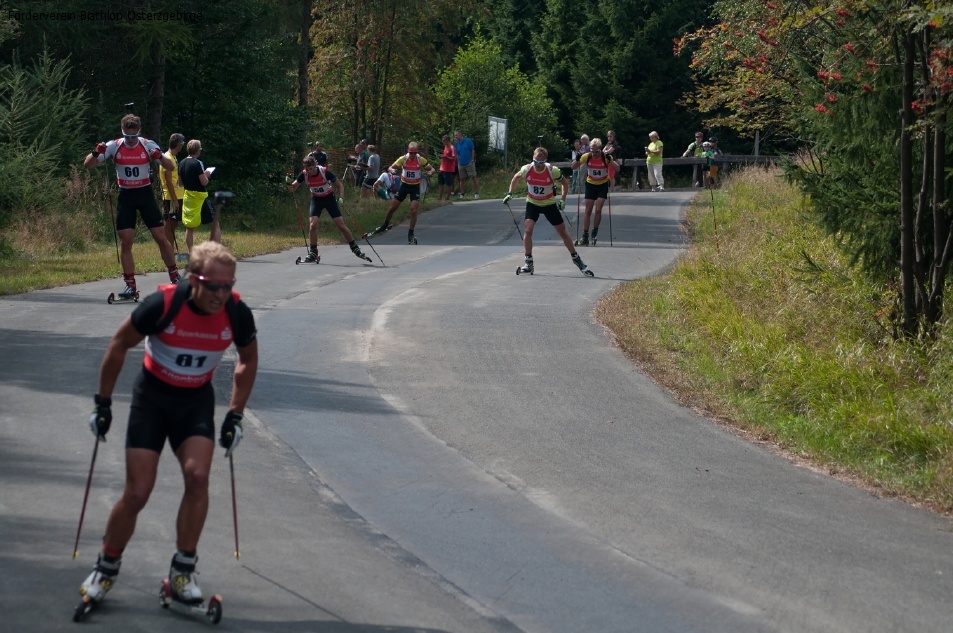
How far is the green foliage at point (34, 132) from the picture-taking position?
2128 cm

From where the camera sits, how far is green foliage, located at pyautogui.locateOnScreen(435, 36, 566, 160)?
47875 mm

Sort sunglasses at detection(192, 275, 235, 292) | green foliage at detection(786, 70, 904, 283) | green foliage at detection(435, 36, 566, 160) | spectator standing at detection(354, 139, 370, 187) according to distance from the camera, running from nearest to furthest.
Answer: sunglasses at detection(192, 275, 235, 292) → green foliage at detection(786, 70, 904, 283) → spectator standing at detection(354, 139, 370, 187) → green foliage at detection(435, 36, 566, 160)

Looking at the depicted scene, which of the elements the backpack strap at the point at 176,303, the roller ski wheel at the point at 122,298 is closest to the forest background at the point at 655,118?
the roller ski wheel at the point at 122,298

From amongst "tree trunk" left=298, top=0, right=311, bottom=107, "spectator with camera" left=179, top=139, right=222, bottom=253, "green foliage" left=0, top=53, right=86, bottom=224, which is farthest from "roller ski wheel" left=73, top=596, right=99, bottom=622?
"tree trunk" left=298, top=0, right=311, bottom=107

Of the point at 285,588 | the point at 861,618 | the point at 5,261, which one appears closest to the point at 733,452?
the point at 861,618

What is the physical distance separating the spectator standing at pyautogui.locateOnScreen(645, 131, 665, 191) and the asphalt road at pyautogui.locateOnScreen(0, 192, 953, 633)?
24.2 m

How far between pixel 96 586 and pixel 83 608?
111mm

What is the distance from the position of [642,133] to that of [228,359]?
44.1 m

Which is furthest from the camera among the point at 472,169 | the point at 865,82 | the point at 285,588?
the point at 472,169

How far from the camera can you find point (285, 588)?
5.59 meters

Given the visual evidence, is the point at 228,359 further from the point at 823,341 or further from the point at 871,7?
the point at 871,7

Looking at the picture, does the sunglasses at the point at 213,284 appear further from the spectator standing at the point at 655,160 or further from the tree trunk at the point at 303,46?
the spectator standing at the point at 655,160

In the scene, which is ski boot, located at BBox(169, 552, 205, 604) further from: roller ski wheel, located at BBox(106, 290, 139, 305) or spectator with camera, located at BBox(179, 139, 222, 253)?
spectator with camera, located at BBox(179, 139, 222, 253)

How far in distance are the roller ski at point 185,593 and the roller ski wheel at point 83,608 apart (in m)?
0.32
